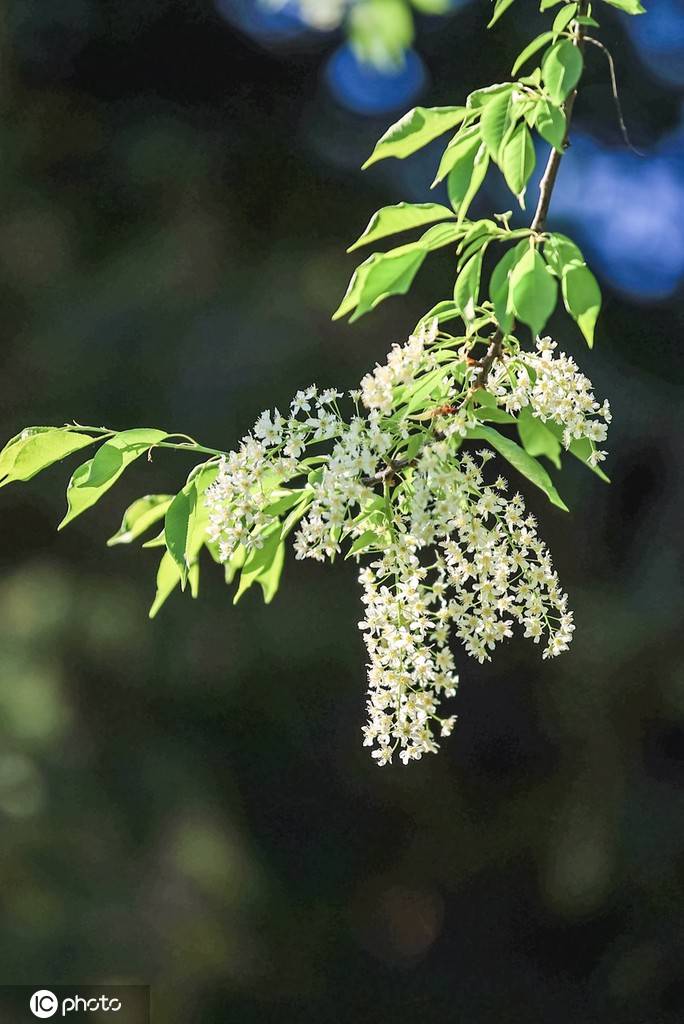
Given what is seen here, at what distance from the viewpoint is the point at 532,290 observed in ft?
2.16

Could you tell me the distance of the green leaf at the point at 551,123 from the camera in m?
0.66

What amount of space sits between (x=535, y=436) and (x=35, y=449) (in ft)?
1.38

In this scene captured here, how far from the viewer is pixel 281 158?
3.20 metres

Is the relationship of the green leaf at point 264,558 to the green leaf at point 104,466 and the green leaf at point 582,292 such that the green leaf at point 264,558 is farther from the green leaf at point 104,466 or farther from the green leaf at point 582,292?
the green leaf at point 582,292

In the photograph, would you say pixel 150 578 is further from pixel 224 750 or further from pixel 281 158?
pixel 281 158

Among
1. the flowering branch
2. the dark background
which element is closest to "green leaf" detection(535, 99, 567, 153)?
the flowering branch

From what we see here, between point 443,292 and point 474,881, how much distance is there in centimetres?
173

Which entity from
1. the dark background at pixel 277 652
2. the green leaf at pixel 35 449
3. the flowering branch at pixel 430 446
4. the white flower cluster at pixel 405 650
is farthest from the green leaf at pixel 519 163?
the dark background at pixel 277 652
